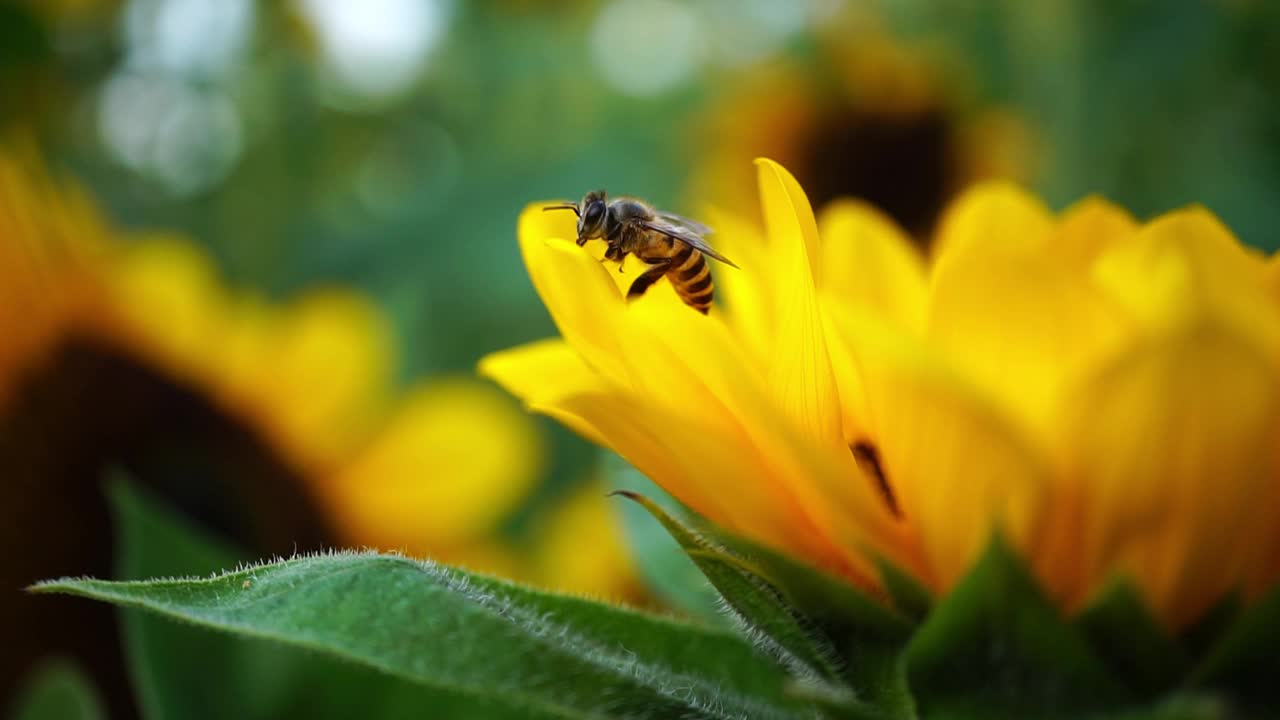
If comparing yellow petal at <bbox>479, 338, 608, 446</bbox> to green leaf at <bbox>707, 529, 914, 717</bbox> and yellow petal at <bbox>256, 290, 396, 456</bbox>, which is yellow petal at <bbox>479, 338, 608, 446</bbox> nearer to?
green leaf at <bbox>707, 529, 914, 717</bbox>

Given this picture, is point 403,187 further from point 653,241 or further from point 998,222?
point 998,222

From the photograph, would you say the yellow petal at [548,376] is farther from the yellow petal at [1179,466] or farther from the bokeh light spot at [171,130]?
the bokeh light spot at [171,130]

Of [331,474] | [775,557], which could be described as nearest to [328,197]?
[331,474]

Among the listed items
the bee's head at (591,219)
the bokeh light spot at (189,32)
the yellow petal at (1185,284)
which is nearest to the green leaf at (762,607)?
the yellow petal at (1185,284)

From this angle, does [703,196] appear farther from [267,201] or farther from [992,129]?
[267,201]

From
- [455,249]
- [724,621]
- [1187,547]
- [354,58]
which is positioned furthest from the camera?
[354,58]

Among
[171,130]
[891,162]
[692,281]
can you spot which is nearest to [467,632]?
[692,281]
